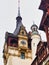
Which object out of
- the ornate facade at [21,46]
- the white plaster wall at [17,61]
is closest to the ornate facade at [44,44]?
the ornate facade at [21,46]

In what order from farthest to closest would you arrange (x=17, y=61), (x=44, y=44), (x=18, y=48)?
(x=18, y=48) → (x=17, y=61) → (x=44, y=44)

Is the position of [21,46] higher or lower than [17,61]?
higher

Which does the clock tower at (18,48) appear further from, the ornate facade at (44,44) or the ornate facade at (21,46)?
the ornate facade at (44,44)

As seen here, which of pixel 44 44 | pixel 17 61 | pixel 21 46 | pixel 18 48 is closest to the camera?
pixel 44 44

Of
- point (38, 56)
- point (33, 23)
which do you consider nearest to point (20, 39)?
Result: point (33, 23)

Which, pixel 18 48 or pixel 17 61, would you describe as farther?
pixel 18 48

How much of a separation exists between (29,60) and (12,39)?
7.48 m

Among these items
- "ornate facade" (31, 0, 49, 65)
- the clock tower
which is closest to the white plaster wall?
the clock tower

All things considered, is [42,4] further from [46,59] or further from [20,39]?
[20,39]

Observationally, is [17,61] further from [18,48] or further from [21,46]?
[21,46]

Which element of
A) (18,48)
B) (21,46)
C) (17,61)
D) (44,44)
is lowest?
(17,61)

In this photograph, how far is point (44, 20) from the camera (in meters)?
42.3

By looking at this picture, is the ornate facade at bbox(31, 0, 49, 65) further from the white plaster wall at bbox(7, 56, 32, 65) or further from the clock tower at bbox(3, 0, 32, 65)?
the clock tower at bbox(3, 0, 32, 65)

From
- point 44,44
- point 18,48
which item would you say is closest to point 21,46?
point 18,48
